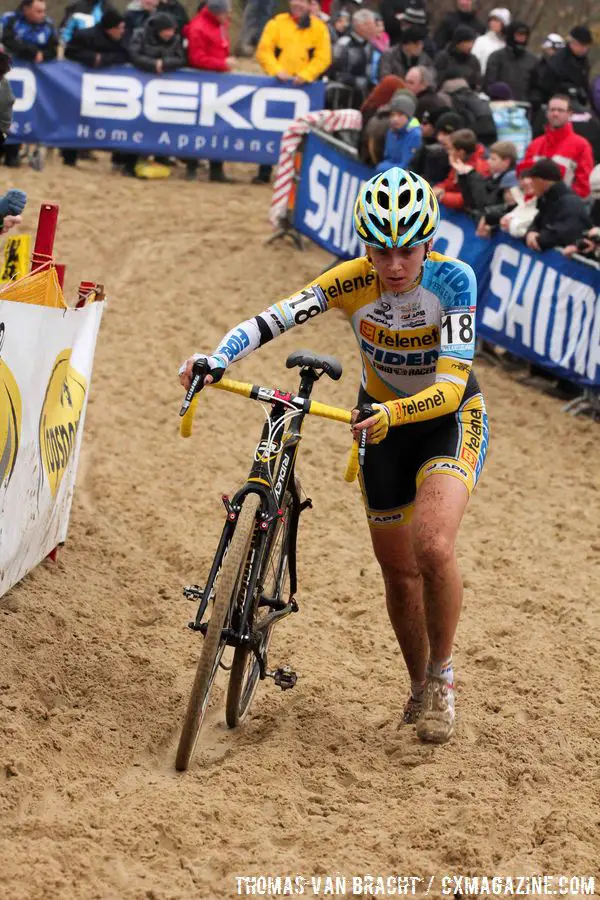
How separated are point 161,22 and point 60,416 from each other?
11841mm

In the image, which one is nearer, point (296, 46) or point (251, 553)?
point (251, 553)

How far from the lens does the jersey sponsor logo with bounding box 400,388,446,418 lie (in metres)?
5.23

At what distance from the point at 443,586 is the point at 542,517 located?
391 centimetres

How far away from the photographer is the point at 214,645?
4961 mm

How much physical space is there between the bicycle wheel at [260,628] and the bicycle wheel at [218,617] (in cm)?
28

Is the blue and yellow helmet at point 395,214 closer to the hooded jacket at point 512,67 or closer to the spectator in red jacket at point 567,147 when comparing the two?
the spectator in red jacket at point 567,147

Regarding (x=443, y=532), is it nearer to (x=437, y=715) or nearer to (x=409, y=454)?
(x=409, y=454)

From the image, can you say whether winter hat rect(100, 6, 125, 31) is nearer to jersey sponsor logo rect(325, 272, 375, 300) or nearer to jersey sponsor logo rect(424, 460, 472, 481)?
jersey sponsor logo rect(325, 272, 375, 300)

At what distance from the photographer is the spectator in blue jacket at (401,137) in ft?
44.5

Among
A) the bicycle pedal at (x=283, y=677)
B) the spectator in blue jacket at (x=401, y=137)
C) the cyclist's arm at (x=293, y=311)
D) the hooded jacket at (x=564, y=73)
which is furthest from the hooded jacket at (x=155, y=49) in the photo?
the bicycle pedal at (x=283, y=677)

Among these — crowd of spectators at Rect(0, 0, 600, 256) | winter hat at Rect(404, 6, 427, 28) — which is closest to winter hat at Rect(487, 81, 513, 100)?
crowd of spectators at Rect(0, 0, 600, 256)

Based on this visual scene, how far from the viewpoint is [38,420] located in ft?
21.3

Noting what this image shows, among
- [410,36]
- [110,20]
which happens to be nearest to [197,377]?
[110,20]

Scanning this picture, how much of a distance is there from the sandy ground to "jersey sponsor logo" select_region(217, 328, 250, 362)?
1757 mm
